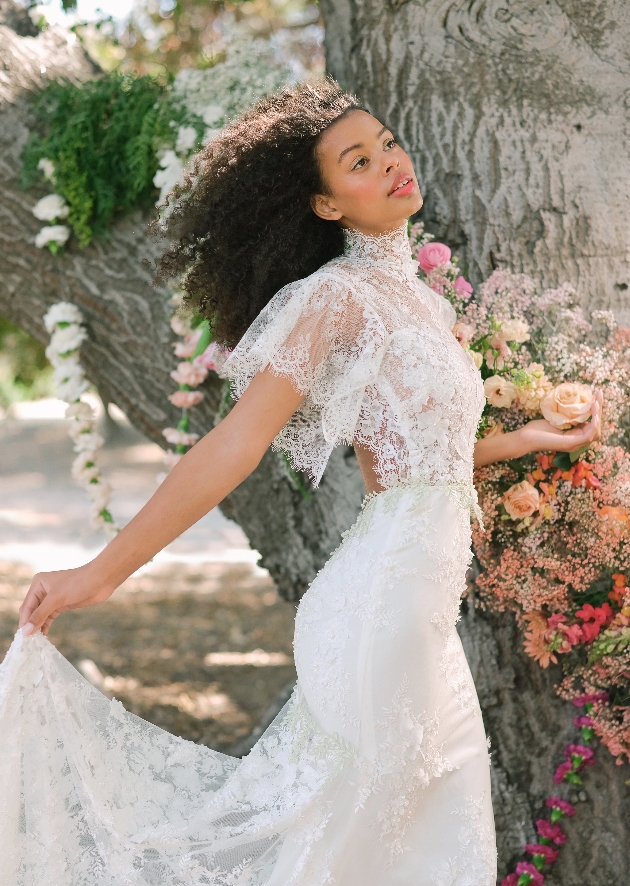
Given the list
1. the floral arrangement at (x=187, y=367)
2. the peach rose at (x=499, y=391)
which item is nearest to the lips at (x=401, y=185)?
the peach rose at (x=499, y=391)

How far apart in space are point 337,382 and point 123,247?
5.54ft

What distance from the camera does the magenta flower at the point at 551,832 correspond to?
113 inches

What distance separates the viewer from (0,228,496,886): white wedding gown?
1913 millimetres

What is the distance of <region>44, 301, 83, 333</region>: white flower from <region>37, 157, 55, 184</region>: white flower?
0.46 meters

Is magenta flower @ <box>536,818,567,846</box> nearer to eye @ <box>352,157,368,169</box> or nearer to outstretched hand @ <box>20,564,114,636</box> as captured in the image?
outstretched hand @ <box>20,564,114,636</box>

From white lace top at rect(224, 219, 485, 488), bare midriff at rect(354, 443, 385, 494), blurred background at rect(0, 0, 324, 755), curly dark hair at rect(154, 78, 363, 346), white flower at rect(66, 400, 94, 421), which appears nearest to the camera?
white lace top at rect(224, 219, 485, 488)

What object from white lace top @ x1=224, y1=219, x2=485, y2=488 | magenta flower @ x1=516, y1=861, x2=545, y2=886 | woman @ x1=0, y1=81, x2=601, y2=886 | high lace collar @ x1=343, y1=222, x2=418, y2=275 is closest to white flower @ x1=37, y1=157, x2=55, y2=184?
woman @ x1=0, y1=81, x2=601, y2=886

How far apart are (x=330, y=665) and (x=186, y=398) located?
1539 mm

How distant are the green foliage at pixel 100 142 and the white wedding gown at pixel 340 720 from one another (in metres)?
1.49

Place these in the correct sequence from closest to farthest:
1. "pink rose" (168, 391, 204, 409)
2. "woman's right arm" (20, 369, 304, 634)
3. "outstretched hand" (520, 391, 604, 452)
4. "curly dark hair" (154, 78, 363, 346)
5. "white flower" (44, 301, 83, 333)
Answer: "woman's right arm" (20, 369, 304, 634) < "curly dark hair" (154, 78, 363, 346) < "outstretched hand" (520, 391, 604, 452) < "pink rose" (168, 391, 204, 409) < "white flower" (44, 301, 83, 333)

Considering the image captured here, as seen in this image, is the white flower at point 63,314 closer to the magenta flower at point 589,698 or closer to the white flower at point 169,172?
the white flower at point 169,172

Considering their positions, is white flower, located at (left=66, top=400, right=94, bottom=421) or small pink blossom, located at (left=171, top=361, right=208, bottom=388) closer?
small pink blossom, located at (left=171, top=361, right=208, bottom=388)

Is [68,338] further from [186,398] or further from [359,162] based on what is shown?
[359,162]

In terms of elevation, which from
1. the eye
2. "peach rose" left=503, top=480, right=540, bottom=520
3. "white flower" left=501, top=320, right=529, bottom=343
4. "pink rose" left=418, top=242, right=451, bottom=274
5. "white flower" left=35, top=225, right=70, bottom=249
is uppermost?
the eye
